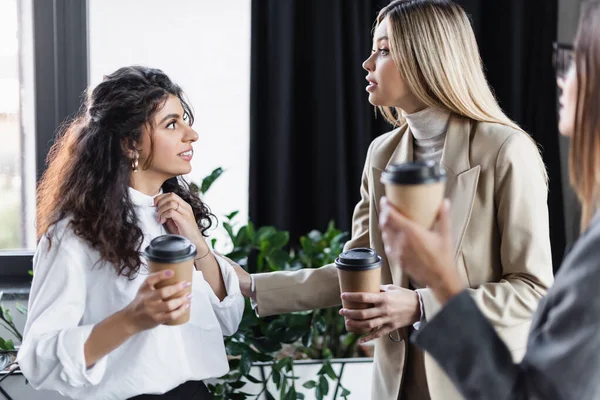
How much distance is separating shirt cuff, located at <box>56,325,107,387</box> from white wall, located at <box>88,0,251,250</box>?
1548mm

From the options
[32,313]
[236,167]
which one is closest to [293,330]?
[236,167]

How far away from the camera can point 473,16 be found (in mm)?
2689

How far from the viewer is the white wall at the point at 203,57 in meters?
2.68

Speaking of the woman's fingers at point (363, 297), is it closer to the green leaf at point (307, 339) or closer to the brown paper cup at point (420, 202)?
the brown paper cup at point (420, 202)

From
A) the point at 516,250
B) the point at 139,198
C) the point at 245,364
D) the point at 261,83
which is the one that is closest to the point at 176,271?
the point at 139,198

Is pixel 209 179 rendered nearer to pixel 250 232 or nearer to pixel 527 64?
pixel 250 232

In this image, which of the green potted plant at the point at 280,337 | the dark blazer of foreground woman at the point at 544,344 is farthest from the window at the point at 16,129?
the dark blazer of foreground woman at the point at 544,344

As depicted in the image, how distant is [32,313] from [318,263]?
4.06 ft

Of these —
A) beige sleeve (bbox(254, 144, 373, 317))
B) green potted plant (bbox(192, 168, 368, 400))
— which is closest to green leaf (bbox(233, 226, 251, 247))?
green potted plant (bbox(192, 168, 368, 400))

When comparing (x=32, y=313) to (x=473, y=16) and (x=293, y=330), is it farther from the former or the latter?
(x=473, y=16)

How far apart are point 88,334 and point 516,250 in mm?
874

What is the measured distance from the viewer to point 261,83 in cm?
260

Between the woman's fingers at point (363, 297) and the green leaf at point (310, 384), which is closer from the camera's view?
the woman's fingers at point (363, 297)

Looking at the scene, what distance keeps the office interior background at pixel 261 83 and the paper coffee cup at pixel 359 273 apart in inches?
46.8
